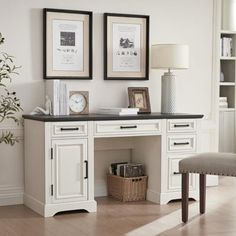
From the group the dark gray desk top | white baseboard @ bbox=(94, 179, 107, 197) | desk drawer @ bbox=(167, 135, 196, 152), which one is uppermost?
the dark gray desk top

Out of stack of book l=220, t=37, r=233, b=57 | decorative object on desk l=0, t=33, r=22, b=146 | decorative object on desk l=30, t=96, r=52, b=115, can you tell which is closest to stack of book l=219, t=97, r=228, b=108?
stack of book l=220, t=37, r=233, b=57

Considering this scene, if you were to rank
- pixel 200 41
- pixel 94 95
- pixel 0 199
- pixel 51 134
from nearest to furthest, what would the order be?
pixel 51 134 < pixel 0 199 < pixel 94 95 < pixel 200 41

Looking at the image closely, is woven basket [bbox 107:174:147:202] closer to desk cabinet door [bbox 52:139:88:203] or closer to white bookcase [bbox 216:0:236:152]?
desk cabinet door [bbox 52:139:88:203]

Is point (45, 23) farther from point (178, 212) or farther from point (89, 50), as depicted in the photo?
point (178, 212)

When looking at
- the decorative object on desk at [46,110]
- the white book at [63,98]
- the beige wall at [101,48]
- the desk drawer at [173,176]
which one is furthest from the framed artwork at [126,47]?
the desk drawer at [173,176]

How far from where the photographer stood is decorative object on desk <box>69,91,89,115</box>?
5051 mm

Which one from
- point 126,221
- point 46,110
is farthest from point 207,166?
point 46,110

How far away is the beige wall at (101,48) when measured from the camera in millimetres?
4918

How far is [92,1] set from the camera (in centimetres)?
518

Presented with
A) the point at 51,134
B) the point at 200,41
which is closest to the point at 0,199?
the point at 51,134

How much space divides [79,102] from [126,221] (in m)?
1.26

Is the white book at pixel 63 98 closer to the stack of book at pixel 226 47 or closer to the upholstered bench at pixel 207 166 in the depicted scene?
the upholstered bench at pixel 207 166

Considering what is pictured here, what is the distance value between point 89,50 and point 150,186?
1.39 meters

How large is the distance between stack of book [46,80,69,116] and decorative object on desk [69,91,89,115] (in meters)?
0.21
